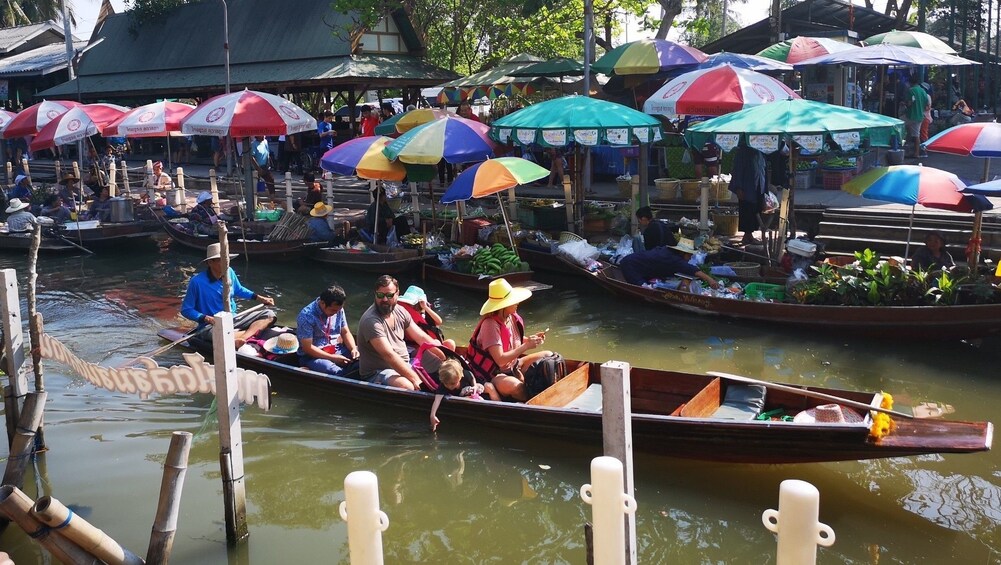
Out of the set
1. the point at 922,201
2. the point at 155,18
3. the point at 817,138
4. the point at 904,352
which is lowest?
the point at 904,352

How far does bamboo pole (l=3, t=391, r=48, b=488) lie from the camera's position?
645cm

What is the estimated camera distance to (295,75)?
882 inches

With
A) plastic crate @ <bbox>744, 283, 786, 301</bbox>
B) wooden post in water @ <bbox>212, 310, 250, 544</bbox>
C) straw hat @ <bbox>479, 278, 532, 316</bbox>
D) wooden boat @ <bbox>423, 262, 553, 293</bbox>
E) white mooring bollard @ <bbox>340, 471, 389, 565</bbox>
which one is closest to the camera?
white mooring bollard @ <bbox>340, 471, 389, 565</bbox>

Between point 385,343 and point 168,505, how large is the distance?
2.84 metres

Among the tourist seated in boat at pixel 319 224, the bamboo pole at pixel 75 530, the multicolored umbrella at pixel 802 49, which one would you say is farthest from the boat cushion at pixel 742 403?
the multicolored umbrella at pixel 802 49

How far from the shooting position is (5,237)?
58.0ft

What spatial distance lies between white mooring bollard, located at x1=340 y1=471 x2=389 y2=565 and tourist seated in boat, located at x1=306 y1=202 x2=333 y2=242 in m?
12.3

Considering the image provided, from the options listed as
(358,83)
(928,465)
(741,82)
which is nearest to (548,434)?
(928,465)

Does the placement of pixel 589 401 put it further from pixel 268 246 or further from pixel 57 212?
pixel 57 212

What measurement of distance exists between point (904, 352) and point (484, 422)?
17.6 ft

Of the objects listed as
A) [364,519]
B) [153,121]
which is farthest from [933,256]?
[153,121]

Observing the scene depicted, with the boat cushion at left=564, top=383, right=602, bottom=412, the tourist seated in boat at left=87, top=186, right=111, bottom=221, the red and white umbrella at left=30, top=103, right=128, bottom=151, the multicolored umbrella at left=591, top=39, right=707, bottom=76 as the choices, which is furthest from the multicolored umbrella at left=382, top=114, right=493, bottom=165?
the tourist seated in boat at left=87, top=186, right=111, bottom=221

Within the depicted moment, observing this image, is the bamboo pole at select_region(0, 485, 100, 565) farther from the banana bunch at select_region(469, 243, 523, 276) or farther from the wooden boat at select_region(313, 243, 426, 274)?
the wooden boat at select_region(313, 243, 426, 274)

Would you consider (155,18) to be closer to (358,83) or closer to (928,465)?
(358,83)
